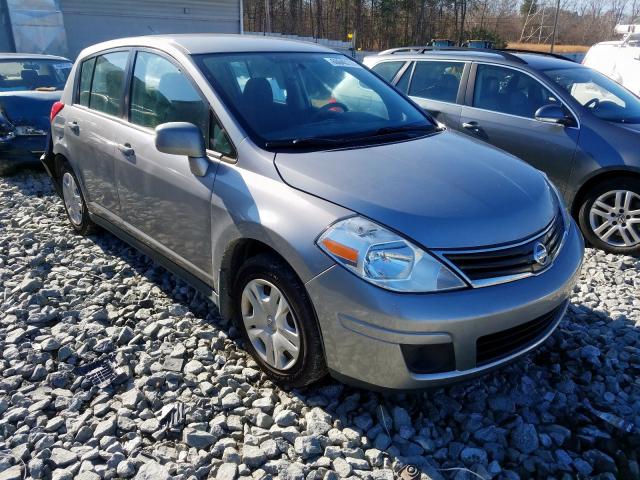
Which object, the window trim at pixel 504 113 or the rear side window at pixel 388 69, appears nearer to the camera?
the window trim at pixel 504 113

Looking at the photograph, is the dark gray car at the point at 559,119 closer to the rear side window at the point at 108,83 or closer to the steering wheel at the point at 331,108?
the steering wheel at the point at 331,108

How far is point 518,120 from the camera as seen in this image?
5.07 metres

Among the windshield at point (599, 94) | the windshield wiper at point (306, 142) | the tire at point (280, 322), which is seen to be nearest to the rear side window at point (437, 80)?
the windshield at point (599, 94)

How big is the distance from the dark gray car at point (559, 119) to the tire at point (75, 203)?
141 inches

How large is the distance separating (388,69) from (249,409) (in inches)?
189

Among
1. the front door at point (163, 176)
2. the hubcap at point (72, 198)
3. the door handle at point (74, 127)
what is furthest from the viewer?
the hubcap at point (72, 198)

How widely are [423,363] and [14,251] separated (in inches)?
149

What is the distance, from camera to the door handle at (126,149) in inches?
135

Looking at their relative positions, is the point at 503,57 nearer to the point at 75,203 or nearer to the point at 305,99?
the point at 305,99

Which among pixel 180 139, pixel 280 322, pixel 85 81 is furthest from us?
pixel 85 81

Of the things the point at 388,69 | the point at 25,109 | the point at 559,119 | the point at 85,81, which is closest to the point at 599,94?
the point at 559,119

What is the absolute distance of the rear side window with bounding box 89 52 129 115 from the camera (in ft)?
12.2

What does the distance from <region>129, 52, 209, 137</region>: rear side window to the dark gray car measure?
3.16 meters

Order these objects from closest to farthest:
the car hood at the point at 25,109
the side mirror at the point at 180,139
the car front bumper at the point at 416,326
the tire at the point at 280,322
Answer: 1. the car front bumper at the point at 416,326
2. the tire at the point at 280,322
3. the side mirror at the point at 180,139
4. the car hood at the point at 25,109
